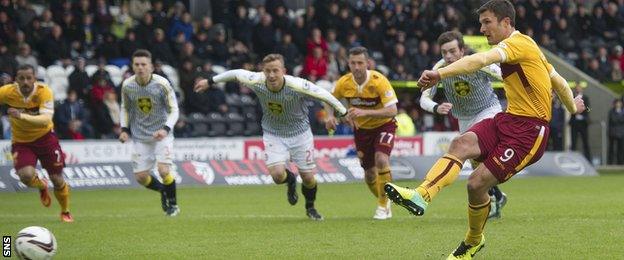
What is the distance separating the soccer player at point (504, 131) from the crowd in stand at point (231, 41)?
17.1m

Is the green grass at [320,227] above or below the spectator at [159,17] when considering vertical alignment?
below

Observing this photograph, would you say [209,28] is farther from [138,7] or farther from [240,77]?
[240,77]

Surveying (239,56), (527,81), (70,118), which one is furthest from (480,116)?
(239,56)

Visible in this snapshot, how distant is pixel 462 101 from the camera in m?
15.8

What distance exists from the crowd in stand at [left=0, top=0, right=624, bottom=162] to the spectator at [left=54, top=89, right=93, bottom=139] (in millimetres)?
25

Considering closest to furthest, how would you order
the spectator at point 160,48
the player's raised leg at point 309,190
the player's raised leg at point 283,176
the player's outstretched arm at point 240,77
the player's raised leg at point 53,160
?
the player's outstretched arm at point 240,77, the player's raised leg at point 309,190, the player's raised leg at point 283,176, the player's raised leg at point 53,160, the spectator at point 160,48

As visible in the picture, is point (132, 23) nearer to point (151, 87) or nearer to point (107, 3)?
point (107, 3)

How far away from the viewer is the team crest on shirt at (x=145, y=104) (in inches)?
698

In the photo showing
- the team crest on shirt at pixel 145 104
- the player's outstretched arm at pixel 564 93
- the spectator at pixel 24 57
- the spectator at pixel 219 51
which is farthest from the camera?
the spectator at pixel 219 51

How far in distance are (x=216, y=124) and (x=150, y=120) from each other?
1198 centimetres

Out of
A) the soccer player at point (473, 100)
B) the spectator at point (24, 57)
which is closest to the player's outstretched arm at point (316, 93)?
the soccer player at point (473, 100)

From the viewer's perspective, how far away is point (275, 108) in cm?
1627

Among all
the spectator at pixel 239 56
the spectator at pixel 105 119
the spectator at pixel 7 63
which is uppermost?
the spectator at pixel 7 63

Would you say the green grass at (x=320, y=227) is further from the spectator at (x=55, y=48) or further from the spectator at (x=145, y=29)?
the spectator at (x=145, y=29)
